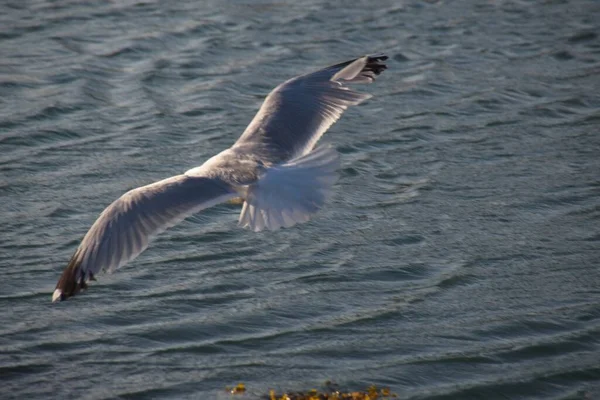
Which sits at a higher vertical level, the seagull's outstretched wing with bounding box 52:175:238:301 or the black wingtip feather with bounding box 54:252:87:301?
the seagull's outstretched wing with bounding box 52:175:238:301

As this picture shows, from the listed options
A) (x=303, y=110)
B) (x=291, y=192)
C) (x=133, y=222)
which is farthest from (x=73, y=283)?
(x=303, y=110)

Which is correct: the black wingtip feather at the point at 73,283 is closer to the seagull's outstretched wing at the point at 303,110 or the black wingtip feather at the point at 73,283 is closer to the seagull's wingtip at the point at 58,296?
the seagull's wingtip at the point at 58,296

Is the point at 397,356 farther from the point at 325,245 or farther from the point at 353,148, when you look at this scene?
the point at 353,148

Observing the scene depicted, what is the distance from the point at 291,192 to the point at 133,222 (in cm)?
87

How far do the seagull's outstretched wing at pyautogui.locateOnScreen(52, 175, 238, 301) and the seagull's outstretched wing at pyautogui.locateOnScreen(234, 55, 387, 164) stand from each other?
0.58 m

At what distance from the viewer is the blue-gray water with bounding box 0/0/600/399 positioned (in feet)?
18.2

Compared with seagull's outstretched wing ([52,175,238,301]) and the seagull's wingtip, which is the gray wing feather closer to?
seagull's outstretched wing ([52,175,238,301])

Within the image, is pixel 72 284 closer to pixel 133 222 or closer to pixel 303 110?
pixel 133 222

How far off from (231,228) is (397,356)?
1988mm

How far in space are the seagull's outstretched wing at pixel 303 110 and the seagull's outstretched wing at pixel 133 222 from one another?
0.58 meters

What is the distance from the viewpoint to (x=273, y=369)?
5418 millimetres

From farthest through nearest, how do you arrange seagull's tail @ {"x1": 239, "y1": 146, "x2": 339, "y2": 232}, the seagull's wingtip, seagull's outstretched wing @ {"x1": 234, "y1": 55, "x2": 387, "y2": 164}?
seagull's outstretched wing @ {"x1": 234, "y1": 55, "x2": 387, "y2": 164}
seagull's tail @ {"x1": 239, "y1": 146, "x2": 339, "y2": 232}
the seagull's wingtip

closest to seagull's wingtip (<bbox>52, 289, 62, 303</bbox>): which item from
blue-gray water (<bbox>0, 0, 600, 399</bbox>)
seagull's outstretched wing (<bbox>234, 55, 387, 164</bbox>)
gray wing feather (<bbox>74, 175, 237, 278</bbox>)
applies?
gray wing feather (<bbox>74, 175, 237, 278</bbox>)

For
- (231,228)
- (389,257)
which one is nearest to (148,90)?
(231,228)
